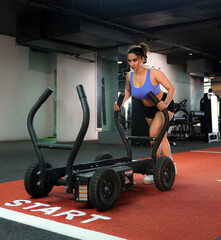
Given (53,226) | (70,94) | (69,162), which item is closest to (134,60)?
Result: (69,162)

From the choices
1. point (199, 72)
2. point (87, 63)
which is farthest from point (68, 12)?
point (199, 72)

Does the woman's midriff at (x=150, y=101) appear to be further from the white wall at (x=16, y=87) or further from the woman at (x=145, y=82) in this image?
the white wall at (x=16, y=87)

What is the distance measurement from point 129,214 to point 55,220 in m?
0.47

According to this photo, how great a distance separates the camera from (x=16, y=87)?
10.3 metres

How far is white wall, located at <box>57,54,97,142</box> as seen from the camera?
9695mm

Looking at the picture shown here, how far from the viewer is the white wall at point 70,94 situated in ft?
31.8

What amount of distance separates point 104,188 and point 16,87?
8820 millimetres

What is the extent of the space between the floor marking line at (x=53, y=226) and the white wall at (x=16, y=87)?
8.32 metres

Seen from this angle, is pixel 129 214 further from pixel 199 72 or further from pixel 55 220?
pixel 199 72

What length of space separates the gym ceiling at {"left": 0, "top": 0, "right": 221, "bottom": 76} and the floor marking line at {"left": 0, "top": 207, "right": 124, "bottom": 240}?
5128 mm

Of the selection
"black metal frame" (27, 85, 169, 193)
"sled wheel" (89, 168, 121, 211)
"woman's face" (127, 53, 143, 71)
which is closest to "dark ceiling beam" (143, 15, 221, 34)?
"woman's face" (127, 53, 143, 71)

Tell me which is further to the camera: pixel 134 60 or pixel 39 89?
pixel 39 89

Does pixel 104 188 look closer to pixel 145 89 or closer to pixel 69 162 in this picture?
pixel 69 162

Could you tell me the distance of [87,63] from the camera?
1045cm
